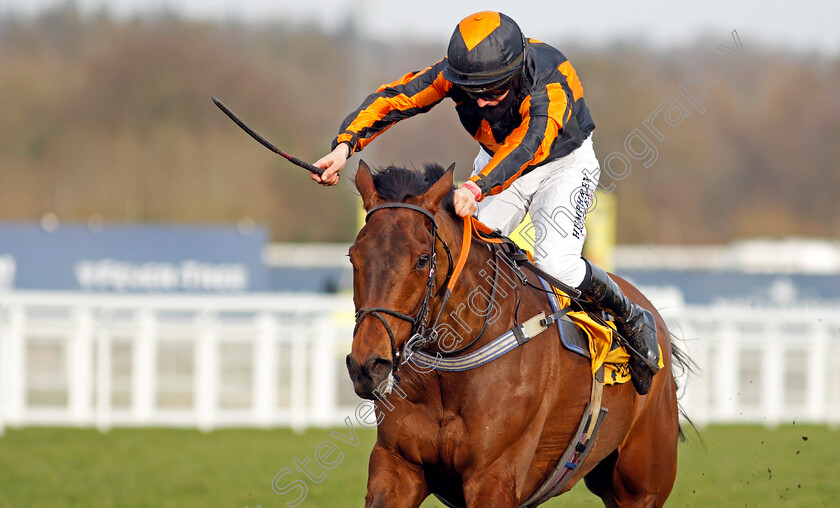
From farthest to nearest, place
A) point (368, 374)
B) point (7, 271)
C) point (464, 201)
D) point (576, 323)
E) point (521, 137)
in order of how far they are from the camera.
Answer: point (7, 271)
point (576, 323)
point (521, 137)
point (464, 201)
point (368, 374)

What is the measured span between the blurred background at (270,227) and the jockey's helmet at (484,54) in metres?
3.02

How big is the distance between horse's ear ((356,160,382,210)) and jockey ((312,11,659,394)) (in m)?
0.28

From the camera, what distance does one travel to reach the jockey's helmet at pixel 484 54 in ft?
11.6

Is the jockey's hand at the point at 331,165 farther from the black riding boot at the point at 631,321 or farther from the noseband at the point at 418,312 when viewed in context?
the black riding boot at the point at 631,321

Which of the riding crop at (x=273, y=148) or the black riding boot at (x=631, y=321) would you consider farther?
the black riding boot at (x=631, y=321)

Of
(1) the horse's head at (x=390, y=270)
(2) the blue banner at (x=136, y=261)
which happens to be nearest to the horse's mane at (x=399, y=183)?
(1) the horse's head at (x=390, y=270)

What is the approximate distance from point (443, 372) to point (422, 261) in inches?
20.0

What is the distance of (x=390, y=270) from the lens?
305cm

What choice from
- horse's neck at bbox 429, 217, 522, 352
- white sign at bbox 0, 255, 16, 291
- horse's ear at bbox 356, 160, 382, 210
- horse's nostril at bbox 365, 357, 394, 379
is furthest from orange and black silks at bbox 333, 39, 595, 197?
white sign at bbox 0, 255, 16, 291

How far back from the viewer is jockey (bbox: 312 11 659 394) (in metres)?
3.53

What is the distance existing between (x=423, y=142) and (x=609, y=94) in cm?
614

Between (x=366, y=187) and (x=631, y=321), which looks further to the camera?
(x=631, y=321)

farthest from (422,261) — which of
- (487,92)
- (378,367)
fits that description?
(487,92)

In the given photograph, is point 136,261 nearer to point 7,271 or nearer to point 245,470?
point 7,271
